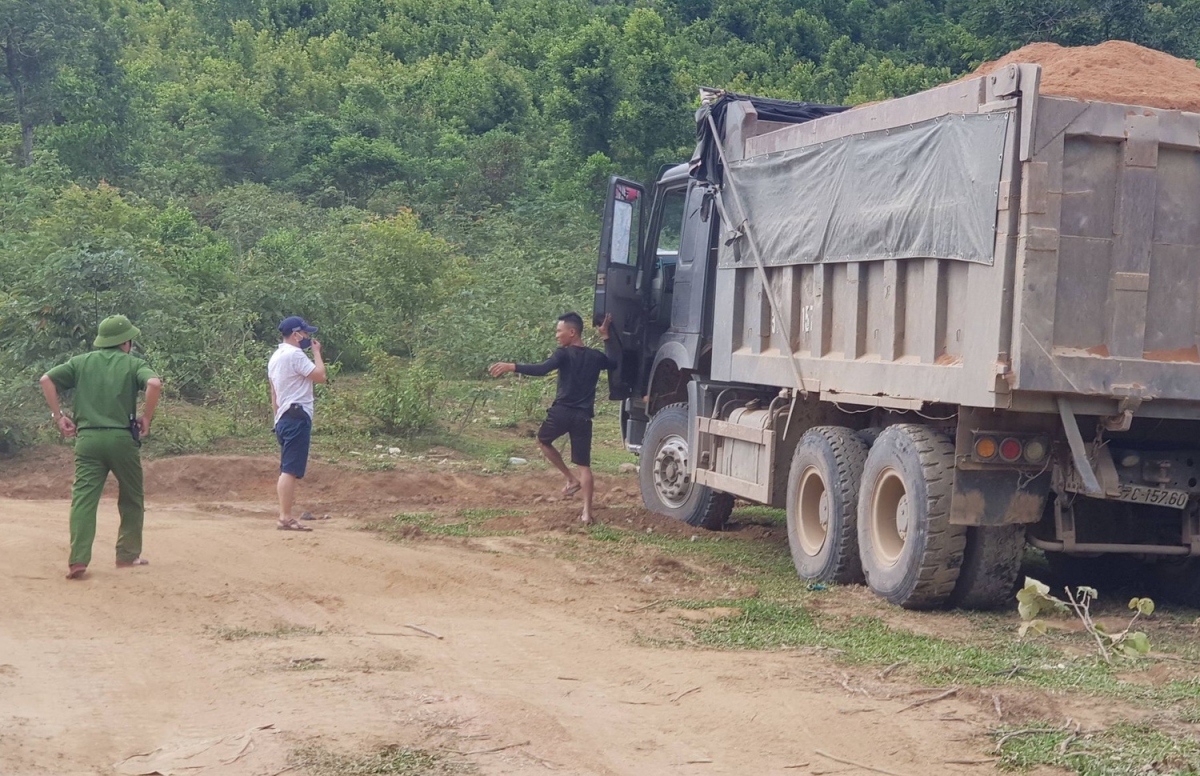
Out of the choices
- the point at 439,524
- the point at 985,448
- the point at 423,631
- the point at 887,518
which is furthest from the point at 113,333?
the point at 985,448

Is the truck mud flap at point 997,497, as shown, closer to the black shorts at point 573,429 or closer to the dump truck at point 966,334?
the dump truck at point 966,334

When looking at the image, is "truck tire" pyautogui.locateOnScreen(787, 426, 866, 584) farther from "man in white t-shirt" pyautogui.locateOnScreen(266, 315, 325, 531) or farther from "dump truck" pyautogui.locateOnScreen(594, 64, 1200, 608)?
"man in white t-shirt" pyautogui.locateOnScreen(266, 315, 325, 531)

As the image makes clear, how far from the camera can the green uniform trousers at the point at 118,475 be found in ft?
25.3

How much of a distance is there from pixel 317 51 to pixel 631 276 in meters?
30.5

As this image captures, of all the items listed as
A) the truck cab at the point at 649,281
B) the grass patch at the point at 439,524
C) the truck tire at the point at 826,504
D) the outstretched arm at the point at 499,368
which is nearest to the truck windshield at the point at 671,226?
the truck cab at the point at 649,281

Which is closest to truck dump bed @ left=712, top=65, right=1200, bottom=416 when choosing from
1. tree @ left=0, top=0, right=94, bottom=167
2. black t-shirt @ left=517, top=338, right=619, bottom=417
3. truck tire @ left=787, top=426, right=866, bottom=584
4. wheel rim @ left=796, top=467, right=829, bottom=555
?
truck tire @ left=787, top=426, right=866, bottom=584

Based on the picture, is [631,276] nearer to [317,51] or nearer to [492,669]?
[492,669]

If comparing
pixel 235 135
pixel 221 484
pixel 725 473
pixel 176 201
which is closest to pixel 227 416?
pixel 221 484

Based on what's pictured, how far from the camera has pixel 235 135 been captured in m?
29.4

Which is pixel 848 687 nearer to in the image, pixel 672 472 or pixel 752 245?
pixel 752 245

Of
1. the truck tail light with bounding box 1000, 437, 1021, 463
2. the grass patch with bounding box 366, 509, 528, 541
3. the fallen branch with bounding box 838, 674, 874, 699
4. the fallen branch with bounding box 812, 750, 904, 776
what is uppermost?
the truck tail light with bounding box 1000, 437, 1021, 463

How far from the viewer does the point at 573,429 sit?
10039 mm

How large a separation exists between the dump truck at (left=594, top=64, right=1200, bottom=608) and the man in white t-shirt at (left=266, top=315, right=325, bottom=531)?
3080mm

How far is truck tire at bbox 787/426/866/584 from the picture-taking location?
773cm
